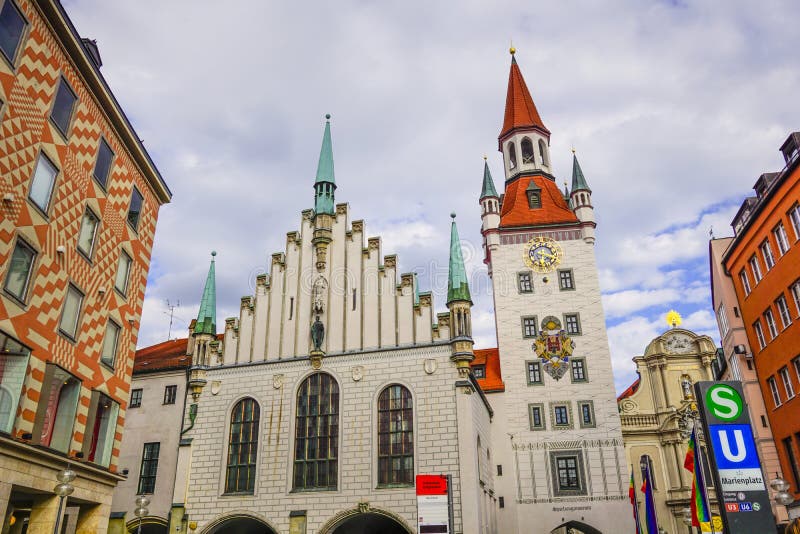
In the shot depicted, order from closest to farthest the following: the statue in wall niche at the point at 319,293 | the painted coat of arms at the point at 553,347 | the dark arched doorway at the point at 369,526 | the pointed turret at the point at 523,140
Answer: the dark arched doorway at the point at 369,526, the statue in wall niche at the point at 319,293, the painted coat of arms at the point at 553,347, the pointed turret at the point at 523,140

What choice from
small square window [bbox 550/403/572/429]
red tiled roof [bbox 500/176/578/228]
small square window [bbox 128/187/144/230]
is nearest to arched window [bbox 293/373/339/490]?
small square window [bbox 128/187/144/230]

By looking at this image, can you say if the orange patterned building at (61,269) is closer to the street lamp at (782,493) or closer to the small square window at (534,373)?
the street lamp at (782,493)

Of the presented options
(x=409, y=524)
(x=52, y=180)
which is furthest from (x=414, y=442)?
(x=52, y=180)

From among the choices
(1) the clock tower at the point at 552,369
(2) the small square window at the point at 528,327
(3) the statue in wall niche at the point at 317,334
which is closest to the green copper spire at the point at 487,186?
(1) the clock tower at the point at 552,369

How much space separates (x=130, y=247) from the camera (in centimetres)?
2172

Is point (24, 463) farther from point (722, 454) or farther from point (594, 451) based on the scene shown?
point (594, 451)

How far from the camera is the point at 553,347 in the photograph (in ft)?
123

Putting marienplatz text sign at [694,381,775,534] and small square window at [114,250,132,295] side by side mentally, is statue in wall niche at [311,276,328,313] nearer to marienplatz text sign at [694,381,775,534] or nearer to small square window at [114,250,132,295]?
small square window at [114,250,132,295]

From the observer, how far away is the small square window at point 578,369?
1435 inches

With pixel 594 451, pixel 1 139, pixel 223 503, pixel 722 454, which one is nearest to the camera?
pixel 722 454

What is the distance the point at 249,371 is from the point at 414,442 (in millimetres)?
8817

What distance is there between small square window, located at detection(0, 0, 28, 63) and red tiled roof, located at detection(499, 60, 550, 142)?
37.9 meters

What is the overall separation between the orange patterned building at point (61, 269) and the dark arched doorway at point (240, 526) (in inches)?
276

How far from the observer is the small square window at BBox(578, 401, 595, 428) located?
115 ft
